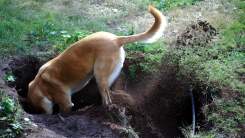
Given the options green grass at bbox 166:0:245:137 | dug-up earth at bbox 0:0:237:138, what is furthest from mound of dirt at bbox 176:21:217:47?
dug-up earth at bbox 0:0:237:138

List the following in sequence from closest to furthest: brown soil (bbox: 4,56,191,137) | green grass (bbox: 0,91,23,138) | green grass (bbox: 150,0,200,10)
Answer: green grass (bbox: 0,91,23,138), brown soil (bbox: 4,56,191,137), green grass (bbox: 150,0,200,10)

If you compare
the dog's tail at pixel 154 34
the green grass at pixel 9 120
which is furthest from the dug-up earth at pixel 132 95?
the dog's tail at pixel 154 34

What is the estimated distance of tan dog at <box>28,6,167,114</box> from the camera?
6871 mm

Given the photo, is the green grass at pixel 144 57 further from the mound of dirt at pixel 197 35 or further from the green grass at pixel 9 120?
the green grass at pixel 9 120

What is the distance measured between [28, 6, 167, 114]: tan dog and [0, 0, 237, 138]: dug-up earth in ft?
0.96

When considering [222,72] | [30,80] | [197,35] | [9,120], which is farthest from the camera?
[197,35]

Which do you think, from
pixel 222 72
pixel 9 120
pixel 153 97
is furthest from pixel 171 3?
pixel 9 120

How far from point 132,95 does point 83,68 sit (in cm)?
99

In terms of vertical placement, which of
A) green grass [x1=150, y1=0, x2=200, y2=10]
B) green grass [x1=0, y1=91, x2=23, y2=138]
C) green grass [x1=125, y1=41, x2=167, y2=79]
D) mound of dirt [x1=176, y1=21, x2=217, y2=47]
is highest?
green grass [x1=150, y1=0, x2=200, y2=10]

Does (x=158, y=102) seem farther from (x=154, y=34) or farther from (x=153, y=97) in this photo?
(x=154, y=34)

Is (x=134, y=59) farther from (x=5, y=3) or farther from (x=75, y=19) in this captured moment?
(x=5, y=3)

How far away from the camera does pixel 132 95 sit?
300 inches

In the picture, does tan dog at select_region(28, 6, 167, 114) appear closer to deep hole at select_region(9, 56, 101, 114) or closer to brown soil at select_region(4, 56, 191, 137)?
brown soil at select_region(4, 56, 191, 137)

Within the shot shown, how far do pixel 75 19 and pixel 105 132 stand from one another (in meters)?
3.75
